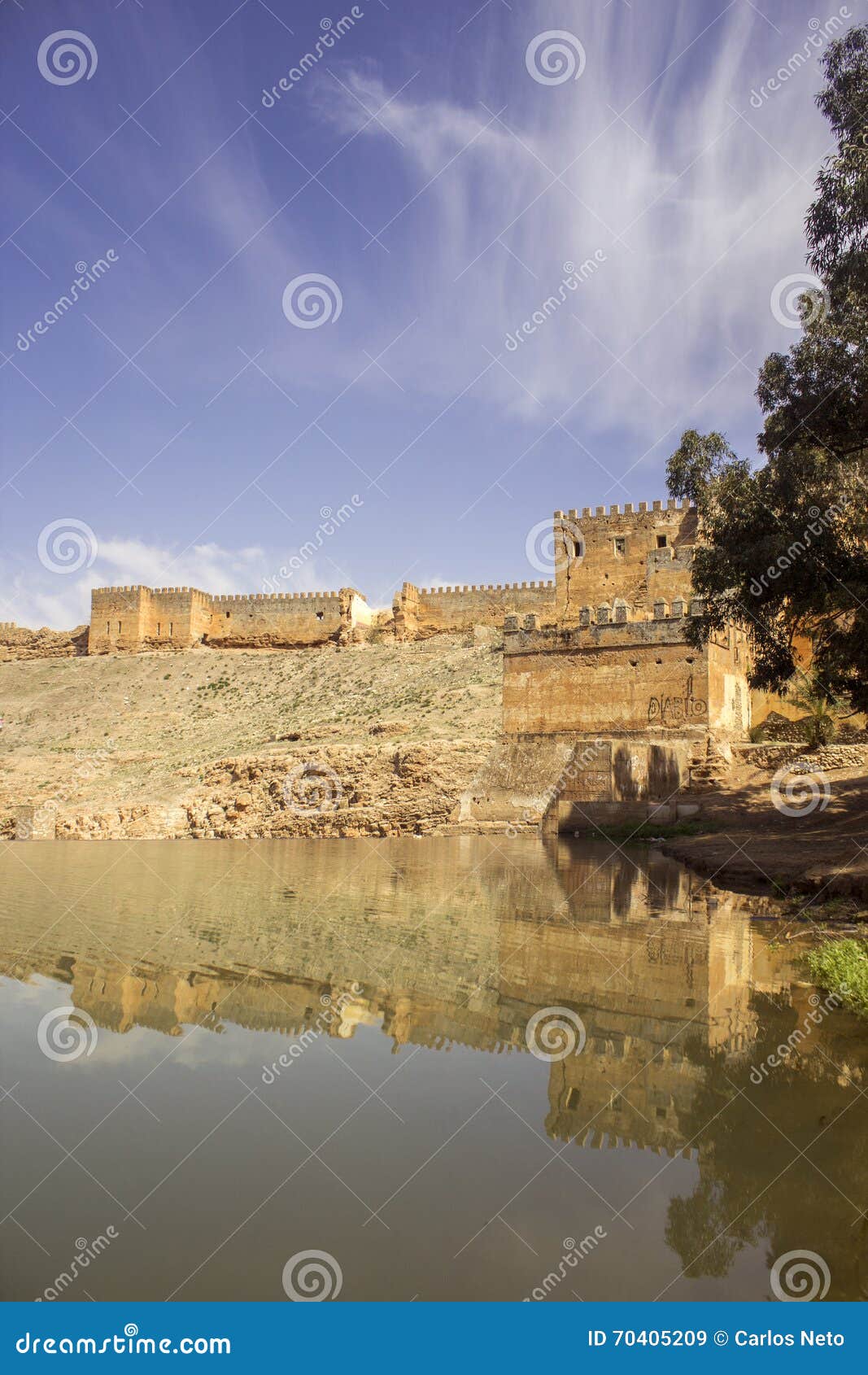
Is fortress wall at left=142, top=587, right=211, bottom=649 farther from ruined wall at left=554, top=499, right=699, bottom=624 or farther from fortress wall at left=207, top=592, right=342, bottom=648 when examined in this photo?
ruined wall at left=554, top=499, right=699, bottom=624

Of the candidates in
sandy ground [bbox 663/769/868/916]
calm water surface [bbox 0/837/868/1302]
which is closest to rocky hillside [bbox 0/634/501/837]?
sandy ground [bbox 663/769/868/916]

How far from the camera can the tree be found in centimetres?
1103

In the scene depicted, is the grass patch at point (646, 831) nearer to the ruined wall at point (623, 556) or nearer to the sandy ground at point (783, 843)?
the sandy ground at point (783, 843)

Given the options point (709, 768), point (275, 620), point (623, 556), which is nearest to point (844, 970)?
point (709, 768)

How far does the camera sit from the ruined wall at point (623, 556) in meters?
40.7

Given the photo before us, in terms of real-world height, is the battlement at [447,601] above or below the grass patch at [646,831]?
above

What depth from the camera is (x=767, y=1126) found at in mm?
3803

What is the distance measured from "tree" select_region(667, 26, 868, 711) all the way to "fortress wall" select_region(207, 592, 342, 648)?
4443 cm

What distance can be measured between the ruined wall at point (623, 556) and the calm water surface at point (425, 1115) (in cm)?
3410

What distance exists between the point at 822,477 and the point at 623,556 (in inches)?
1194

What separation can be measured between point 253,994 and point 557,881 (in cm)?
718

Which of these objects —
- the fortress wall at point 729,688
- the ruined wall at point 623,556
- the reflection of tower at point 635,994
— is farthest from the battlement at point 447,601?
the reflection of tower at point 635,994

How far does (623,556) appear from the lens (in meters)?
41.9

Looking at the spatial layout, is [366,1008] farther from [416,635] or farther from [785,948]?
[416,635]
